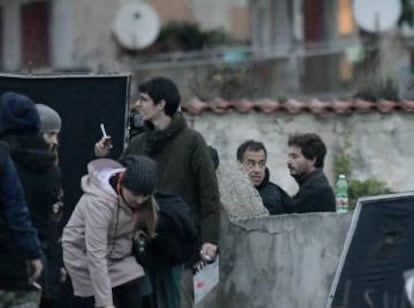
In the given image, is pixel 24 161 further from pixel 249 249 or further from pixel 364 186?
pixel 364 186

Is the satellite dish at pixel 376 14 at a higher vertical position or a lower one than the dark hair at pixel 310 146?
higher

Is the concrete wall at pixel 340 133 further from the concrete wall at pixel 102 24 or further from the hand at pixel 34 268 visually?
the concrete wall at pixel 102 24

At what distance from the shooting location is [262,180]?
13.6 meters

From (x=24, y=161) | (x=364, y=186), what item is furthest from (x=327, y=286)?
(x=364, y=186)

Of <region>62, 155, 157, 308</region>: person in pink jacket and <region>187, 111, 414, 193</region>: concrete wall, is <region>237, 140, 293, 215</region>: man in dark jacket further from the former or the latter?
<region>187, 111, 414, 193</region>: concrete wall

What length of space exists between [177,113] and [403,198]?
1697 mm

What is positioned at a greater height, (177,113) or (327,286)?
(177,113)

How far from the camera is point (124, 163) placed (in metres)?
11.4

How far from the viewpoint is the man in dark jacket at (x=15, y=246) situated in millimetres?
10070

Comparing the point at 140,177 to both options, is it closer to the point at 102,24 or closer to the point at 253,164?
the point at 253,164

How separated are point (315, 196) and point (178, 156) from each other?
177 centimetres

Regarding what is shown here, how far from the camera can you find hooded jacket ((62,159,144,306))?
11109 millimetres

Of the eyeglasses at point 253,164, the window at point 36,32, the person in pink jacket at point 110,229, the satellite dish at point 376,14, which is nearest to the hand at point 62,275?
the person in pink jacket at point 110,229

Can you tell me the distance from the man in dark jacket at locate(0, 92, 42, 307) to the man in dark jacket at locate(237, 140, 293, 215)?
3.43 m
